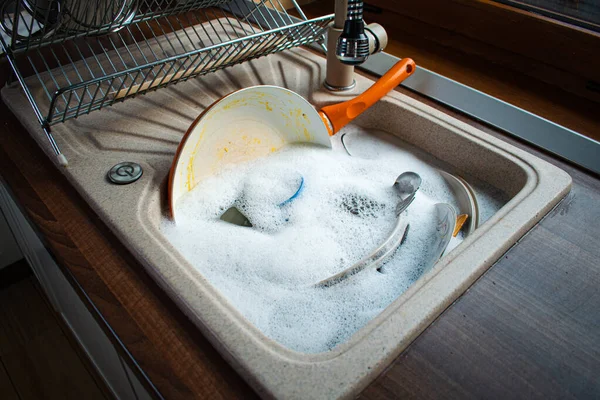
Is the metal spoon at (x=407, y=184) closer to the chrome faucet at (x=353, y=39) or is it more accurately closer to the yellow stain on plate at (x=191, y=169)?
the chrome faucet at (x=353, y=39)

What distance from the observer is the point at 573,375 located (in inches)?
21.6

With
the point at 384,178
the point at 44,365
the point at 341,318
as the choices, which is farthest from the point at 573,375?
the point at 44,365

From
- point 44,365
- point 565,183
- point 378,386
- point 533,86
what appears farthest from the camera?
point 44,365

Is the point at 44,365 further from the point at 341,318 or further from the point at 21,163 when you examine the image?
the point at 341,318

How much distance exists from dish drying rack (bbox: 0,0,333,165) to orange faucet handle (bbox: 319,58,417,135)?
176mm

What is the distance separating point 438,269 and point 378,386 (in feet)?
0.62

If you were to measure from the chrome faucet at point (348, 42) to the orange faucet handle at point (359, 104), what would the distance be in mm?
76

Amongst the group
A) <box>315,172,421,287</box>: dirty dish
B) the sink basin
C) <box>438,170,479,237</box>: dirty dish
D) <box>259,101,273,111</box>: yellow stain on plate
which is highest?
<box>259,101,273,111</box>: yellow stain on plate

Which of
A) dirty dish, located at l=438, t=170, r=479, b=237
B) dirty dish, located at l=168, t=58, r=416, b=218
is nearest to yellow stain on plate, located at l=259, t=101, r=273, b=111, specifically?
dirty dish, located at l=168, t=58, r=416, b=218

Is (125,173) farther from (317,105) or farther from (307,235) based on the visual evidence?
(317,105)

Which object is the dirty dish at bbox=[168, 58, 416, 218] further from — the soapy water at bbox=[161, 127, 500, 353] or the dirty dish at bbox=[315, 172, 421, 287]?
the dirty dish at bbox=[315, 172, 421, 287]

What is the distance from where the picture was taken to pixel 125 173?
0.80 meters

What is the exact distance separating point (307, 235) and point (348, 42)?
1.06 feet

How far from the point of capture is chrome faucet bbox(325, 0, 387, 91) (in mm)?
716
